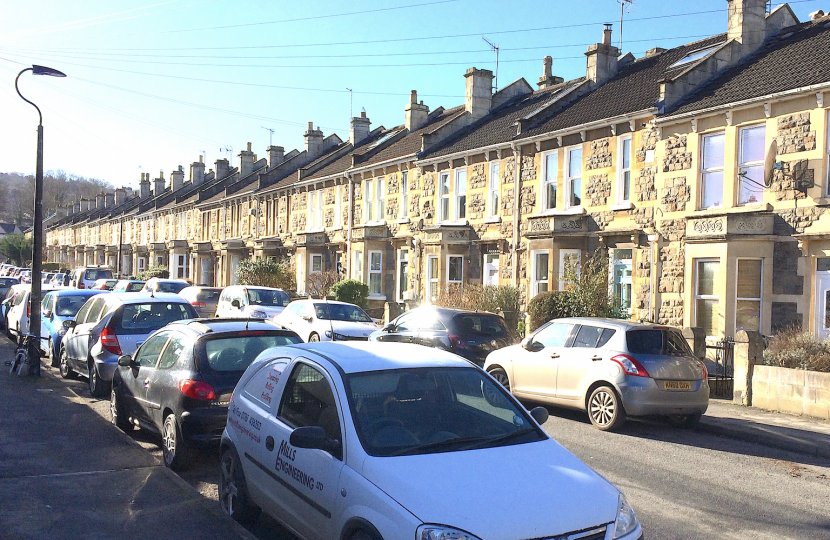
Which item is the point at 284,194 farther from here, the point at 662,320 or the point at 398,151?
the point at 662,320

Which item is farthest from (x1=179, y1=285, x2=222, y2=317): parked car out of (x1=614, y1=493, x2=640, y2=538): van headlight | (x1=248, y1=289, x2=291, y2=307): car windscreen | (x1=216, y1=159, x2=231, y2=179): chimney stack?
(x1=216, y1=159, x2=231, y2=179): chimney stack

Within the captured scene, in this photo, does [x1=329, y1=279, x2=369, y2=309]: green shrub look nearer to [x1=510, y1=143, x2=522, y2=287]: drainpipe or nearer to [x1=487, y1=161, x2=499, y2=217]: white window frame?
[x1=487, y1=161, x2=499, y2=217]: white window frame

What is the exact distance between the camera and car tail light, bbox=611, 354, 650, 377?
1066 cm

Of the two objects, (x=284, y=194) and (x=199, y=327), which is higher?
(x=284, y=194)

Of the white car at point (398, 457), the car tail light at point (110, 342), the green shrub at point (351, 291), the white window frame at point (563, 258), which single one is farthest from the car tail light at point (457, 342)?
the green shrub at point (351, 291)

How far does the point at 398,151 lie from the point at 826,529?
27203 millimetres

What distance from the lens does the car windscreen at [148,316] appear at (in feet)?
40.6

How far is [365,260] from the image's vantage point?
107ft

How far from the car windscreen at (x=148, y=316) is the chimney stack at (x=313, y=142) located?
34.9 m

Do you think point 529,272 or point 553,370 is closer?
point 553,370

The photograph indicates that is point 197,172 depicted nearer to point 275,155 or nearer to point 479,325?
point 275,155

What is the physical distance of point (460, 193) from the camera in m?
27.7

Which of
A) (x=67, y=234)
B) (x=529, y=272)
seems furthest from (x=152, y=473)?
(x=67, y=234)

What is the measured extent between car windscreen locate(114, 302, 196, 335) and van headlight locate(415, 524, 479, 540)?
9.68 meters
